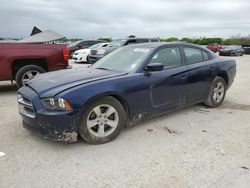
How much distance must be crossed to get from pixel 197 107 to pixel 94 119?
9.31 feet

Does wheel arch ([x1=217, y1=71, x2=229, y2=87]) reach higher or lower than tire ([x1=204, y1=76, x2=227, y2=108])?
higher

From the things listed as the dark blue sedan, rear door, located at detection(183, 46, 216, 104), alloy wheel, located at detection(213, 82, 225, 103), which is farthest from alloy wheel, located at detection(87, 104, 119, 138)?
alloy wheel, located at detection(213, 82, 225, 103)

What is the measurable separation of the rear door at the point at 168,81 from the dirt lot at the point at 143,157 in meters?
0.41

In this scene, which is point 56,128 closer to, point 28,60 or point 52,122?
point 52,122

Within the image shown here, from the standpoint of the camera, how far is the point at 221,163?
3293 millimetres

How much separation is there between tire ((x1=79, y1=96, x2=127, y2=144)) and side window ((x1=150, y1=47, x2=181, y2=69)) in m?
1.12

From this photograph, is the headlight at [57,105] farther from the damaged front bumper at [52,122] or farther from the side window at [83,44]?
the side window at [83,44]

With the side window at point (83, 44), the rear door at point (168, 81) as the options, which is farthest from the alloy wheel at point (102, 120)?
the side window at point (83, 44)

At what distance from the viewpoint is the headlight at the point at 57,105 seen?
3486mm

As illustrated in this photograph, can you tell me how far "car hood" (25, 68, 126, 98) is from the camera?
12.0 ft

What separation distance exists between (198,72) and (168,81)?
942 millimetres

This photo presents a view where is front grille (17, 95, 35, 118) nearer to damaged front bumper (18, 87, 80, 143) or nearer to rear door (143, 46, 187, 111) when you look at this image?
damaged front bumper (18, 87, 80, 143)

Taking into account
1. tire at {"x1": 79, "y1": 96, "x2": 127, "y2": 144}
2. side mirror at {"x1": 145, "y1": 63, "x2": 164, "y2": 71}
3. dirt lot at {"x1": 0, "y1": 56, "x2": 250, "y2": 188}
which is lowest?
dirt lot at {"x1": 0, "y1": 56, "x2": 250, "y2": 188}

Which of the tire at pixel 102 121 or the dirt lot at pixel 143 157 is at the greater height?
the tire at pixel 102 121
